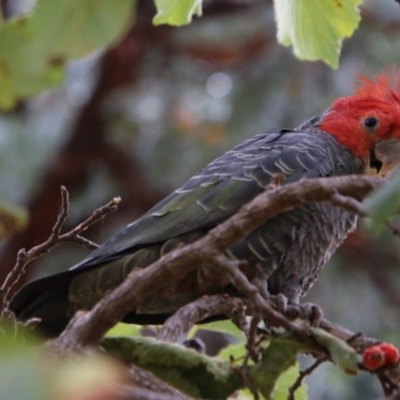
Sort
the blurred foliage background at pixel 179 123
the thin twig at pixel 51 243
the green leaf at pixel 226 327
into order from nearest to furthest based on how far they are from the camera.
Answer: the thin twig at pixel 51 243 → the green leaf at pixel 226 327 → the blurred foliage background at pixel 179 123

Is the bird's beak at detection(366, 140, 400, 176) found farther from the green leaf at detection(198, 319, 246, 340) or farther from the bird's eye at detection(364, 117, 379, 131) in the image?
the green leaf at detection(198, 319, 246, 340)

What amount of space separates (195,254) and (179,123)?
5209 mm

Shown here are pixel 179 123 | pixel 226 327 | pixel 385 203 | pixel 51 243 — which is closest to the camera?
pixel 385 203

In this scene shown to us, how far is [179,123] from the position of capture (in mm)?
6543

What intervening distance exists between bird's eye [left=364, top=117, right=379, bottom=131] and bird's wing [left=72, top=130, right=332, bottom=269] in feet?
1.21


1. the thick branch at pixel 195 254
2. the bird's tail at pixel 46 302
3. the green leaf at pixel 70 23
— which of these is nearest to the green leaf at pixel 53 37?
the green leaf at pixel 70 23

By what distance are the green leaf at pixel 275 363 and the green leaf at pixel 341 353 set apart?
0.14ft

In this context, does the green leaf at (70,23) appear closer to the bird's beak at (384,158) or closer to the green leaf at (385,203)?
the green leaf at (385,203)

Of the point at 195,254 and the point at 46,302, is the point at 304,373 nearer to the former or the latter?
the point at 195,254

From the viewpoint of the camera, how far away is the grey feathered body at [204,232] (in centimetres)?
253

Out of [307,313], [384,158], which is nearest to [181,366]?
[307,313]

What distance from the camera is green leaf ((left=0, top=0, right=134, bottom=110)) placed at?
1.25m

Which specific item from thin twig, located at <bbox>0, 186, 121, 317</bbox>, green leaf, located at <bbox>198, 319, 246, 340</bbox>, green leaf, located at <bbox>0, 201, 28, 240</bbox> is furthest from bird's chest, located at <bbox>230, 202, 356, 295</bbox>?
green leaf, located at <bbox>0, 201, 28, 240</bbox>

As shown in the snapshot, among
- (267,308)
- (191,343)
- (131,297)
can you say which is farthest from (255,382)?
(191,343)
